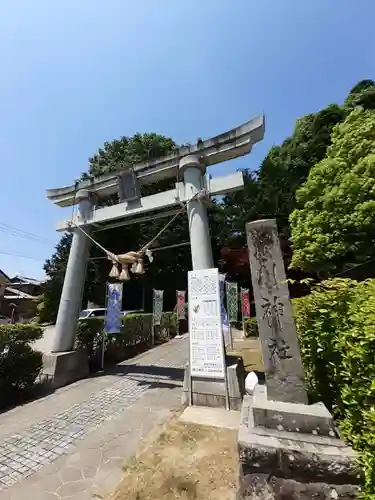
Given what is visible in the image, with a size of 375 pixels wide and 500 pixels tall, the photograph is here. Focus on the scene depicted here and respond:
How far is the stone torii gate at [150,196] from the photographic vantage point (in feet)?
18.5

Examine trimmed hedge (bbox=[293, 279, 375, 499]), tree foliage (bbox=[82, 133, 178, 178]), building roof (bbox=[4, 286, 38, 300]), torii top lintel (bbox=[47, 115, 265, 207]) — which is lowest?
trimmed hedge (bbox=[293, 279, 375, 499])

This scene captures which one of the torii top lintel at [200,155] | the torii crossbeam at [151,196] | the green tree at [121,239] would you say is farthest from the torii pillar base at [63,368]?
the green tree at [121,239]

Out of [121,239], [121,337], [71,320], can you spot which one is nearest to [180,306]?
[121,337]

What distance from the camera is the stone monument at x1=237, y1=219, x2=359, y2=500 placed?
187 cm

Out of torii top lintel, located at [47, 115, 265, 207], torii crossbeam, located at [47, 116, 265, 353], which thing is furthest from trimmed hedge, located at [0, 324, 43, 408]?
torii top lintel, located at [47, 115, 265, 207]

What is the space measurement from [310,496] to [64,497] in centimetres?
247

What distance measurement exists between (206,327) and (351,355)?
3247 millimetres

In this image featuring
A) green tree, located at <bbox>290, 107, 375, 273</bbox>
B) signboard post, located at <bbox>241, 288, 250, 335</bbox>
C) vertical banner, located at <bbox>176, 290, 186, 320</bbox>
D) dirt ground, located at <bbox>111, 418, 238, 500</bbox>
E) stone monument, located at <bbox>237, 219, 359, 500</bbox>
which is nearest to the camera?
stone monument, located at <bbox>237, 219, 359, 500</bbox>

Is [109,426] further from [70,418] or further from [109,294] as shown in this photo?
[109,294]

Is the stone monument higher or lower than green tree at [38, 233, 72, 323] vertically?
lower

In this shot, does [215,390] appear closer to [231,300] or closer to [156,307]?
[156,307]

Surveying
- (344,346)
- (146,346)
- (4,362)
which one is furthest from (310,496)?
(146,346)

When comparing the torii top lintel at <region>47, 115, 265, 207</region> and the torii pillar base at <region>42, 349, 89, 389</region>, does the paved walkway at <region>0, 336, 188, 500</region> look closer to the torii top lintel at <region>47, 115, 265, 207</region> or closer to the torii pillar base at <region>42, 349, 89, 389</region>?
the torii pillar base at <region>42, 349, 89, 389</region>

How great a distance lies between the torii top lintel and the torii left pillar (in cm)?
48
